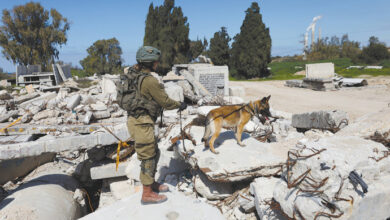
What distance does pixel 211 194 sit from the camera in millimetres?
3525

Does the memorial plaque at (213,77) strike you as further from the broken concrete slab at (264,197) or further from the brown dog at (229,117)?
the broken concrete slab at (264,197)

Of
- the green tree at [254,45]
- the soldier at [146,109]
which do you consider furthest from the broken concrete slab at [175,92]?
the green tree at [254,45]

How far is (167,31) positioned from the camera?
2409 cm

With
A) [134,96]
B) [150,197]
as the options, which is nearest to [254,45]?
[134,96]

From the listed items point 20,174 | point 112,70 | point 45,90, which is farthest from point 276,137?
point 112,70

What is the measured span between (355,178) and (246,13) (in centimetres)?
2626

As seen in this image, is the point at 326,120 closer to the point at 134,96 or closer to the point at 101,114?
the point at 134,96

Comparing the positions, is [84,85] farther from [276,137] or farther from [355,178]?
[355,178]

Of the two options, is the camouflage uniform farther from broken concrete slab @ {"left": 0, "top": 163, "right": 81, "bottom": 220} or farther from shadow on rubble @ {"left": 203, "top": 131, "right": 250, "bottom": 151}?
broken concrete slab @ {"left": 0, "top": 163, "right": 81, "bottom": 220}

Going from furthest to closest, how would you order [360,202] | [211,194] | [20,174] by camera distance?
[20,174] < [211,194] < [360,202]

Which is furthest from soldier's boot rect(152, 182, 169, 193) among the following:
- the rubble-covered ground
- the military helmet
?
the military helmet

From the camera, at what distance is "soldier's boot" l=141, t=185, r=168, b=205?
3.01 metres

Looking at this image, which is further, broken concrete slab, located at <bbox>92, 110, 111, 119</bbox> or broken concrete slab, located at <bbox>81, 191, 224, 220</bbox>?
broken concrete slab, located at <bbox>92, 110, 111, 119</bbox>

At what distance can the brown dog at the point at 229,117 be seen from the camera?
3.74 metres
